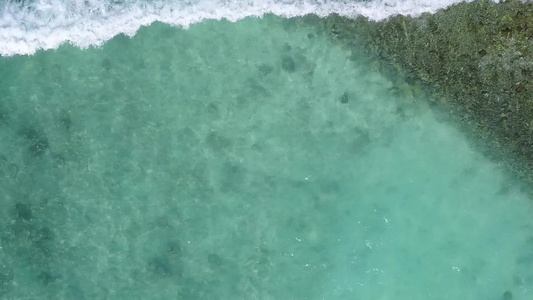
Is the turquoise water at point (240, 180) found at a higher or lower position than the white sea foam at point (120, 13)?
lower

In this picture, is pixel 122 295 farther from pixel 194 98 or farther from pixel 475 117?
pixel 475 117

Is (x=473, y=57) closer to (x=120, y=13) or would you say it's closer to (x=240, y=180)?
(x=240, y=180)

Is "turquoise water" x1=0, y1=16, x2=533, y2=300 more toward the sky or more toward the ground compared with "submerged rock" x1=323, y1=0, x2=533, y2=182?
more toward the ground

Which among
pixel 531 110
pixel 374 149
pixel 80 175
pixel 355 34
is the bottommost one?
pixel 80 175

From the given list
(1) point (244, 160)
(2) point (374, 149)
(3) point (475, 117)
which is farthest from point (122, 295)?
(3) point (475, 117)

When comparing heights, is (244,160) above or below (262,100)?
below
